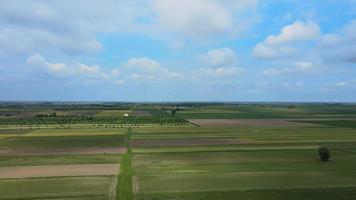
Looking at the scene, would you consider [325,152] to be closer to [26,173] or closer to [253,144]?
[253,144]

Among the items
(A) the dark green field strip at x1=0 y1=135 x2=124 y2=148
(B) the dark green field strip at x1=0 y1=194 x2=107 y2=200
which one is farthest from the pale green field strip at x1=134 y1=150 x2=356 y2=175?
(A) the dark green field strip at x1=0 y1=135 x2=124 y2=148

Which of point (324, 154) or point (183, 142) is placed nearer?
point (324, 154)

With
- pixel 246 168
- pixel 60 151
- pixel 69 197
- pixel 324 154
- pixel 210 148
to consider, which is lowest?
pixel 69 197

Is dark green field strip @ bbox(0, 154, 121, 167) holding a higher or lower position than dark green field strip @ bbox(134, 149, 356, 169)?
lower

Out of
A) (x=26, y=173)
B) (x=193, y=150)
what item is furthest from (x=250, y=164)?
(x=26, y=173)

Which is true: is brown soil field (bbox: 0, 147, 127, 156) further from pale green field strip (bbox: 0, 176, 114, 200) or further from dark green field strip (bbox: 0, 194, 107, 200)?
dark green field strip (bbox: 0, 194, 107, 200)

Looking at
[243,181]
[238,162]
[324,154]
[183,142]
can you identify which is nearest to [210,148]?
[183,142]

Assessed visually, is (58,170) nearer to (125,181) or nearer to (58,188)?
(58,188)
